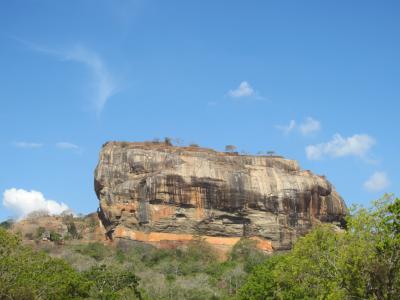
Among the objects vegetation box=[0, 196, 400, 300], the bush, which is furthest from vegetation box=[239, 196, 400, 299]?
the bush

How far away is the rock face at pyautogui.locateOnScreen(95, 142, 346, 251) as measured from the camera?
7288 cm

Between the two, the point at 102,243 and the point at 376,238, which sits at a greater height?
the point at 102,243

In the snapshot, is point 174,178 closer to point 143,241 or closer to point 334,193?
point 143,241

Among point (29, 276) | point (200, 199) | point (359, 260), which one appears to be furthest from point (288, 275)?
point (200, 199)

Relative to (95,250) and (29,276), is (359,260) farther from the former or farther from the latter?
(95,250)

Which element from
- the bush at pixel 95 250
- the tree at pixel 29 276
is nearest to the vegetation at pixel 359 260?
the tree at pixel 29 276

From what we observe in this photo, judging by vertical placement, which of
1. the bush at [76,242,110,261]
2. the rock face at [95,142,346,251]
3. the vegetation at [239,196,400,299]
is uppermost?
the rock face at [95,142,346,251]

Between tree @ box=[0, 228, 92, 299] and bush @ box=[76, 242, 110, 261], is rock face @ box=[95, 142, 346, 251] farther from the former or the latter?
tree @ box=[0, 228, 92, 299]

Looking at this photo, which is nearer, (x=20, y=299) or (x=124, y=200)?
(x=20, y=299)

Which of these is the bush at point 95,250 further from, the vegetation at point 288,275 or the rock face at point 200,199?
the vegetation at point 288,275

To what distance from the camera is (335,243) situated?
24141 millimetres

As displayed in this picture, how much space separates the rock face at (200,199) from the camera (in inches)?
2869

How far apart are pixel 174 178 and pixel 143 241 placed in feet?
25.9

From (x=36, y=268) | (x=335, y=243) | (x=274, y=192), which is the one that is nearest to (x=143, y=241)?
(x=274, y=192)
